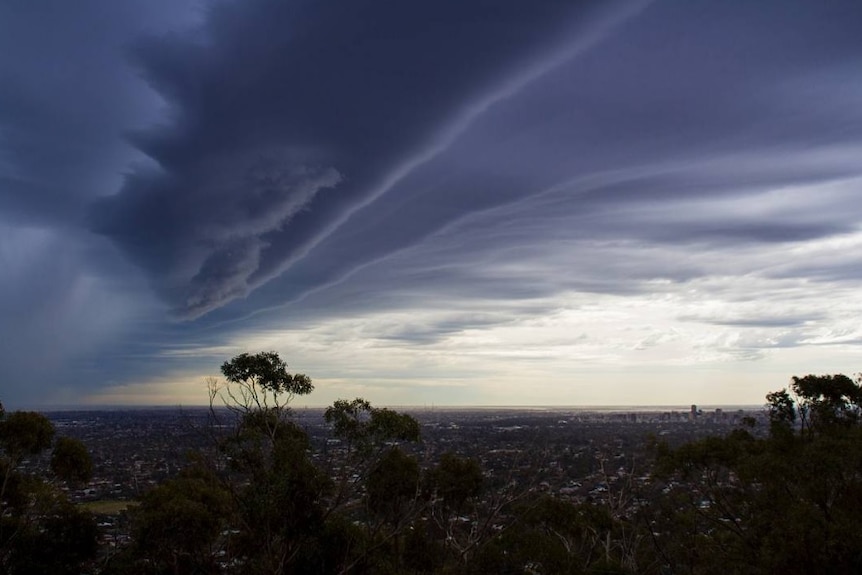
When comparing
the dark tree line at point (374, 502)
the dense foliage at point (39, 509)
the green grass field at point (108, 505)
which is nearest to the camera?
the dark tree line at point (374, 502)

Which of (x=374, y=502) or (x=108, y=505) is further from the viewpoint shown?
(x=108, y=505)

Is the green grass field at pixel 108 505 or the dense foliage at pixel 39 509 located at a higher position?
the dense foliage at pixel 39 509

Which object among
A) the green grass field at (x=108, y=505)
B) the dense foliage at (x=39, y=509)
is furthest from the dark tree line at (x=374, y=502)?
the green grass field at (x=108, y=505)

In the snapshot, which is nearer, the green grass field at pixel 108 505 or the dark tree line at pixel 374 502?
the dark tree line at pixel 374 502

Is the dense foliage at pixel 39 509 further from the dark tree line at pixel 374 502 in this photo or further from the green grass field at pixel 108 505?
the green grass field at pixel 108 505

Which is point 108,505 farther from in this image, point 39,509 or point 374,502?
point 374,502

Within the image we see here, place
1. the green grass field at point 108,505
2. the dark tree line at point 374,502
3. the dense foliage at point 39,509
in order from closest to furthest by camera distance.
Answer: the dark tree line at point 374,502 → the dense foliage at point 39,509 → the green grass field at point 108,505

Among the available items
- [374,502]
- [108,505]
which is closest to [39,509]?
[374,502]

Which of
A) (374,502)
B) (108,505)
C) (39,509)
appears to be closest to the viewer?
(39,509)

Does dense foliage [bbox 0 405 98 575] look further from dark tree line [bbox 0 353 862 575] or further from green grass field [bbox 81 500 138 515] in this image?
green grass field [bbox 81 500 138 515]
